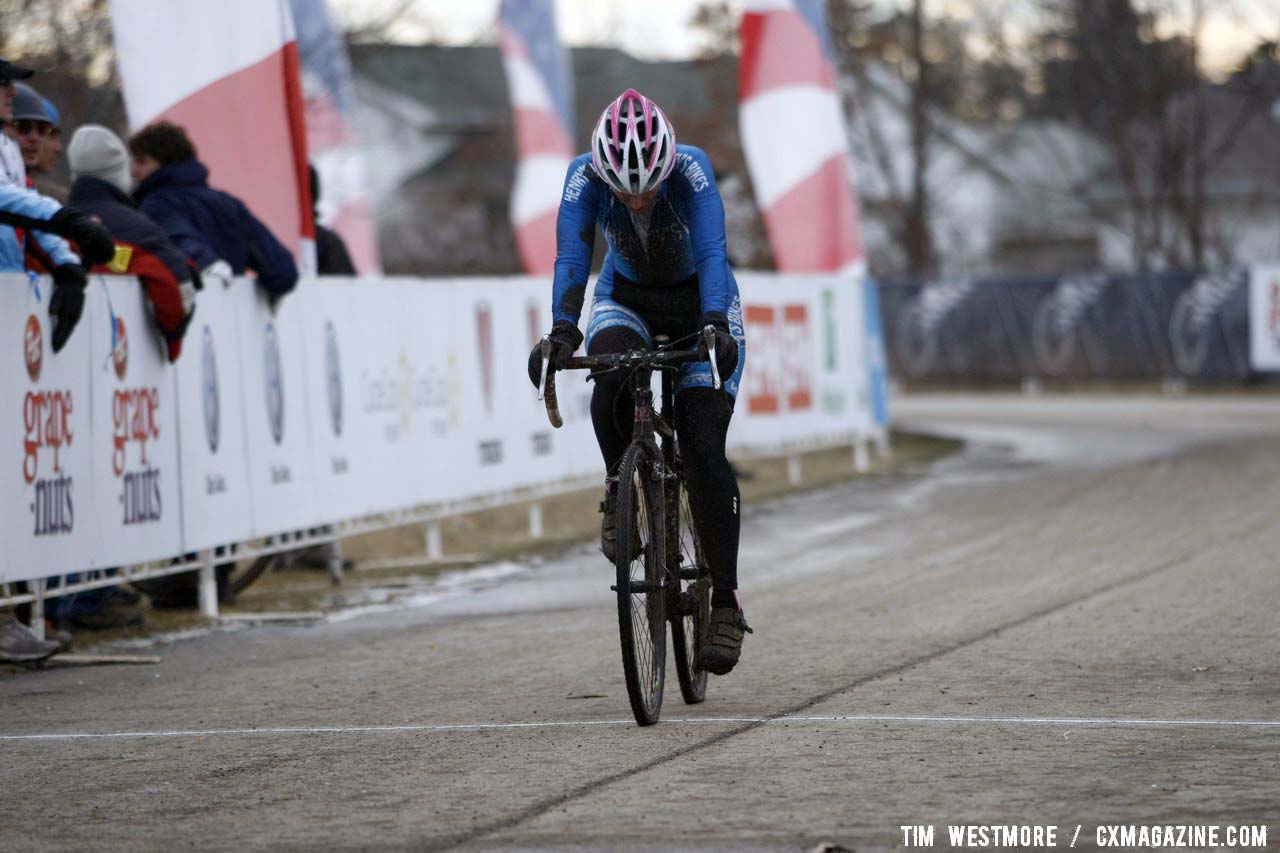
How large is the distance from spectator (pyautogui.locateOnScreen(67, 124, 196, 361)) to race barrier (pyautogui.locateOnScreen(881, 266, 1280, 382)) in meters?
28.3

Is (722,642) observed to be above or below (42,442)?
below

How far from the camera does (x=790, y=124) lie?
21344 mm

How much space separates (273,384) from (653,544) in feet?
17.1

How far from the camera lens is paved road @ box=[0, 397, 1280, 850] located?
219 inches

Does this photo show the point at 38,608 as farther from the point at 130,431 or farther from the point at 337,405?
the point at 337,405

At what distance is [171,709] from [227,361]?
368cm

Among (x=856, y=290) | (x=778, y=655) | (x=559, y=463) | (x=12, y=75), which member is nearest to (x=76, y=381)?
(x=12, y=75)

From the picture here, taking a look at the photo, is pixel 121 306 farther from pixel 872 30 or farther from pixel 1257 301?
pixel 872 30

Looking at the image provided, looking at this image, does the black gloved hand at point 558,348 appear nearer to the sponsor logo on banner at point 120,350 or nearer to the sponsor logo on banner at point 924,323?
the sponsor logo on banner at point 120,350

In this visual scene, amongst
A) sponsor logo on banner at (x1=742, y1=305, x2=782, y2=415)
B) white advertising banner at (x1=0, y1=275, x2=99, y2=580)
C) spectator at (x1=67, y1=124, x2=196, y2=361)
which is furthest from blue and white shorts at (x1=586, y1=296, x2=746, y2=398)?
sponsor logo on banner at (x1=742, y1=305, x2=782, y2=415)

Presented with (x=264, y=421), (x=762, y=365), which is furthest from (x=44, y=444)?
(x=762, y=365)

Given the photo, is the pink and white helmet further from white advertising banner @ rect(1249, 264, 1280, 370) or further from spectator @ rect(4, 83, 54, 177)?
white advertising banner @ rect(1249, 264, 1280, 370)

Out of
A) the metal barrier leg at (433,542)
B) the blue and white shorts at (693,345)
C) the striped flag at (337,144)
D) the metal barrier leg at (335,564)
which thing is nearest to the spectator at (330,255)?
the metal barrier leg at (433,542)

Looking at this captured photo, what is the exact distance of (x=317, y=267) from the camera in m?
14.1
